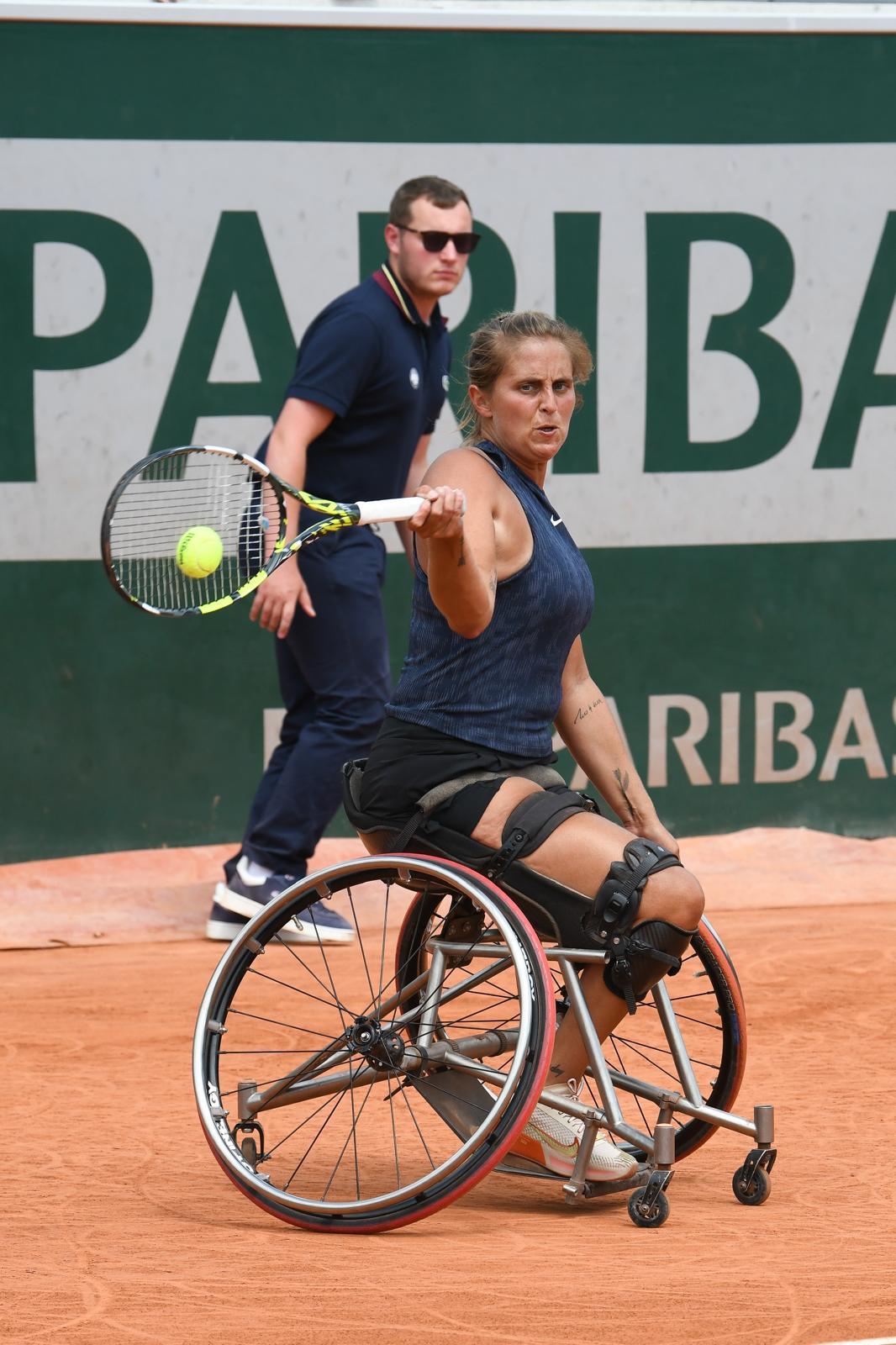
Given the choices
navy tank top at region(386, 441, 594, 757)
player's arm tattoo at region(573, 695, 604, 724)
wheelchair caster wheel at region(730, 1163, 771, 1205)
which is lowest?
wheelchair caster wheel at region(730, 1163, 771, 1205)

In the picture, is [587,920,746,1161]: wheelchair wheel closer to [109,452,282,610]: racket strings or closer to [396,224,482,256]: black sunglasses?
[109,452,282,610]: racket strings

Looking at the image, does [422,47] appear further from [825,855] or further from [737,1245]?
[737,1245]

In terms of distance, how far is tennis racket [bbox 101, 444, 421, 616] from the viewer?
3.63m

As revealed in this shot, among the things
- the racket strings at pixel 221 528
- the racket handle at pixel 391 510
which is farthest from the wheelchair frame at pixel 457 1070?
the racket strings at pixel 221 528

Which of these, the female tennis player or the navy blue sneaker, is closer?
the female tennis player

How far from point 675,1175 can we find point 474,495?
1473 millimetres

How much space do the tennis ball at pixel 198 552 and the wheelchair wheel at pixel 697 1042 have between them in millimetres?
1181

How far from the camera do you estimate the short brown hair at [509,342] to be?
386 centimetres

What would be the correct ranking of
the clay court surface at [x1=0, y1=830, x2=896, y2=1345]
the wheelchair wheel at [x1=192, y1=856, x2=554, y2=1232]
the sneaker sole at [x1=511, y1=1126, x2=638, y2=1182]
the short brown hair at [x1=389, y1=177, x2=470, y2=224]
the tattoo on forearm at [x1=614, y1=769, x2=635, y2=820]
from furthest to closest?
the short brown hair at [x1=389, y1=177, x2=470, y2=224]
the tattoo on forearm at [x1=614, y1=769, x2=635, y2=820]
the sneaker sole at [x1=511, y1=1126, x2=638, y2=1182]
the wheelchair wheel at [x1=192, y1=856, x2=554, y2=1232]
the clay court surface at [x1=0, y1=830, x2=896, y2=1345]

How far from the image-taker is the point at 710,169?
7406 mm

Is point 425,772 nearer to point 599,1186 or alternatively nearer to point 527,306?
point 599,1186

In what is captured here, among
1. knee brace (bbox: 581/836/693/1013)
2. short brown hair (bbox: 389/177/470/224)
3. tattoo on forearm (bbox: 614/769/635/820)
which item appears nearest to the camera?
knee brace (bbox: 581/836/693/1013)

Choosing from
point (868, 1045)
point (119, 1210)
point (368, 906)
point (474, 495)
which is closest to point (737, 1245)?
point (119, 1210)

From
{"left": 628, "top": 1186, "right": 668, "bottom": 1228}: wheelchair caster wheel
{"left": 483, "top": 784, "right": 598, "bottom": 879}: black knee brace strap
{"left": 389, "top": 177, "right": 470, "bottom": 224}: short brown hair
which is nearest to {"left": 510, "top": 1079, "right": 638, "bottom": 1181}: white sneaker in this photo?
{"left": 628, "top": 1186, "right": 668, "bottom": 1228}: wheelchair caster wheel
